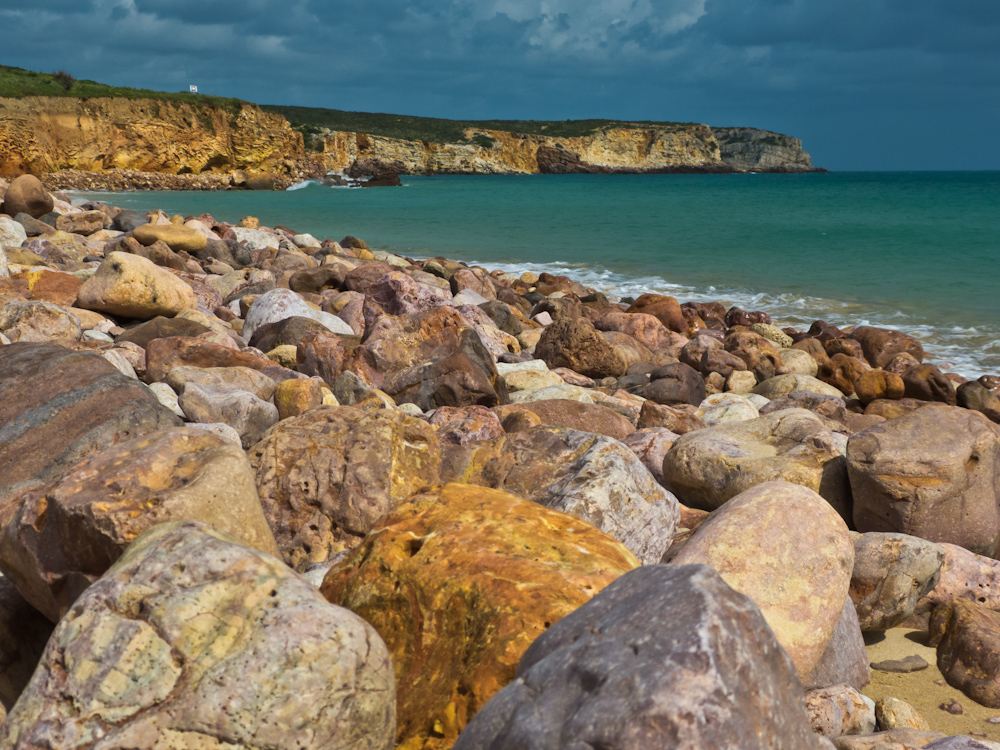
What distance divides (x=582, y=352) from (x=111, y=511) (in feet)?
22.7

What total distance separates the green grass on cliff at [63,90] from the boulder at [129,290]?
40947 mm

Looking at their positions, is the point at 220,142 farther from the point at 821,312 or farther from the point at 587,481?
the point at 587,481

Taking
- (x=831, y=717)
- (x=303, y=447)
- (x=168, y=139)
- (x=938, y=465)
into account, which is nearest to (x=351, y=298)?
(x=303, y=447)

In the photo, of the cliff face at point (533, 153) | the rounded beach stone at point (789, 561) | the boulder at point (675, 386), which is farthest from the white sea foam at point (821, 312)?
the cliff face at point (533, 153)

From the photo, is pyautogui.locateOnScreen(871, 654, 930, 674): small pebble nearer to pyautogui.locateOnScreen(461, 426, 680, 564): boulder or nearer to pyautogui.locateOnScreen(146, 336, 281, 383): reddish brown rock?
pyautogui.locateOnScreen(461, 426, 680, 564): boulder

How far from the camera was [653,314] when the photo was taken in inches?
488

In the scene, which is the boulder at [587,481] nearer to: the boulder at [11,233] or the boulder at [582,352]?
the boulder at [582,352]

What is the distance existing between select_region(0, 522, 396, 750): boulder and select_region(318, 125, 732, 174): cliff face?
234 feet

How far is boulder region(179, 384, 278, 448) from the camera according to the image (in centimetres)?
502

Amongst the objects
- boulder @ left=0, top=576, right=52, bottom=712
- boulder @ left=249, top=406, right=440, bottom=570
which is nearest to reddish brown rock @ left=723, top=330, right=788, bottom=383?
boulder @ left=249, top=406, right=440, bottom=570

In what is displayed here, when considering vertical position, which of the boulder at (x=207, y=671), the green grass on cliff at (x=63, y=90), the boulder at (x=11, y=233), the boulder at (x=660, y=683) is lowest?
the boulder at (x=11, y=233)

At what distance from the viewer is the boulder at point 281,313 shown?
8.19 meters

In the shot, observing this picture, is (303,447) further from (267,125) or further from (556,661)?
(267,125)

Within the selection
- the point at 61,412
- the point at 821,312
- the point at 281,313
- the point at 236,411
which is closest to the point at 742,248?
the point at 821,312
